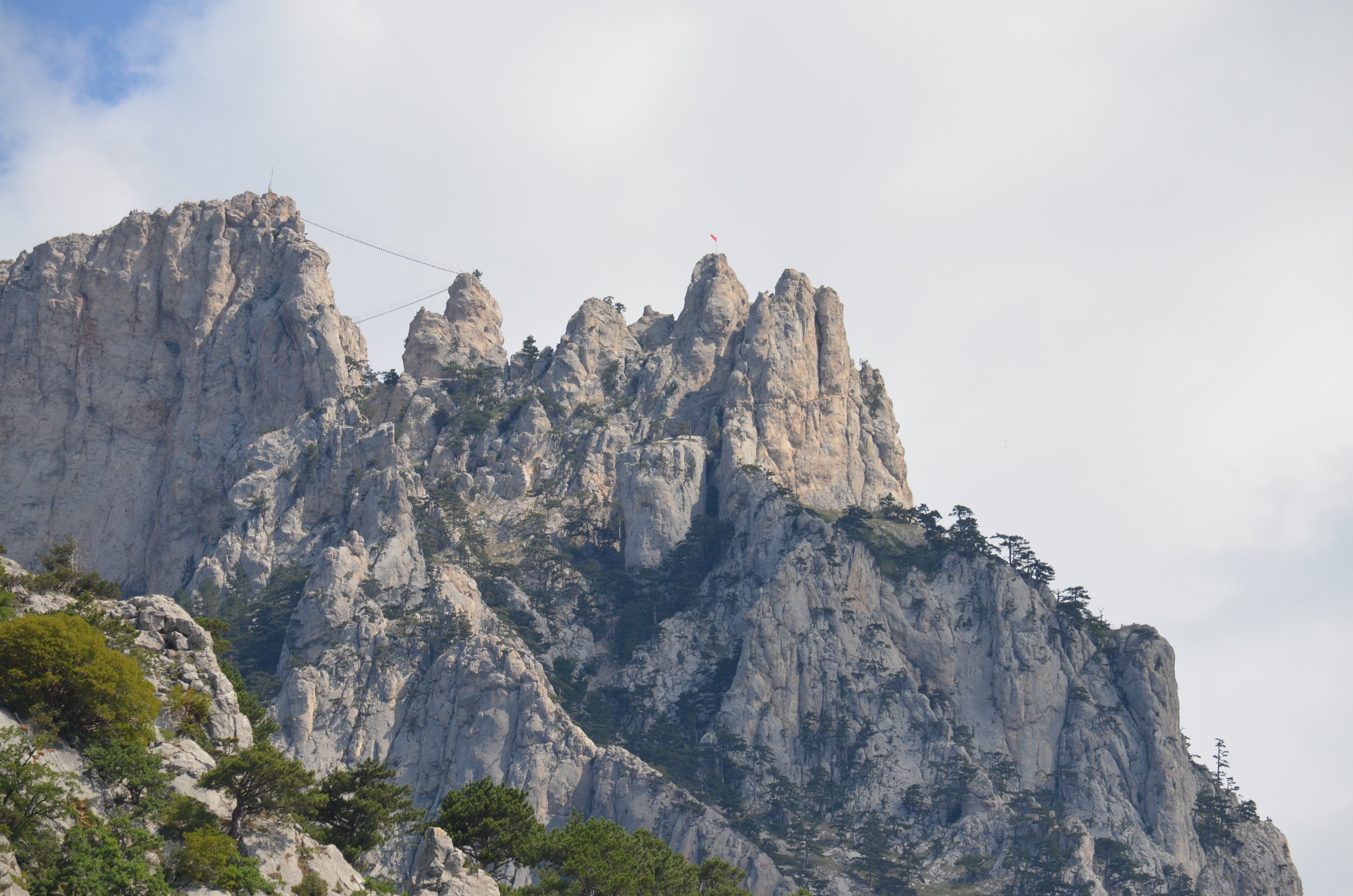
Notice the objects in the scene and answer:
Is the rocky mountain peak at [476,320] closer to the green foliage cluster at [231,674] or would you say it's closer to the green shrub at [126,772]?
the green foliage cluster at [231,674]

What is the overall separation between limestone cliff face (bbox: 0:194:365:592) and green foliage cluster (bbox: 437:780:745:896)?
262ft

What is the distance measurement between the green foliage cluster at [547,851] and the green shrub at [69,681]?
18030 mm

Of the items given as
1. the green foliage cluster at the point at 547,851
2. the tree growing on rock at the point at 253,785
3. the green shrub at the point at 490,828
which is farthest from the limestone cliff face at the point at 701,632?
the tree growing on rock at the point at 253,785

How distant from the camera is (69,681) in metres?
56.5

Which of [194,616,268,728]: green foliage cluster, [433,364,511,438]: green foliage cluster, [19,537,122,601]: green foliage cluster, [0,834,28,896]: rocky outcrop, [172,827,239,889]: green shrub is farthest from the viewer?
[433,364,511,438]: green foliage cluster

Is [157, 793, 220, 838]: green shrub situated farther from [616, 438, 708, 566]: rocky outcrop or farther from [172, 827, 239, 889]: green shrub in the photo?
[616, 438, 708, 566]: rocky outcrop

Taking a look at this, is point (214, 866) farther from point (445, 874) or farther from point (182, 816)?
point (445, 874)

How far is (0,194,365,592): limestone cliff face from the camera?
148 meters

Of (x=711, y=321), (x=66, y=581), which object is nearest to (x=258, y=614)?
(x=66, y=581)

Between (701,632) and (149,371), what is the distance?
68.9 m

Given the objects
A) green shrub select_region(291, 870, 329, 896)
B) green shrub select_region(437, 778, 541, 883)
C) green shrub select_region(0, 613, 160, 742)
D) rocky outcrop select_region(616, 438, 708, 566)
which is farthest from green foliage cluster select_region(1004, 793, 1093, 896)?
green shrub select_region(0, 613, 160, 742)

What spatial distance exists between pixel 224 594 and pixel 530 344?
5252 cm

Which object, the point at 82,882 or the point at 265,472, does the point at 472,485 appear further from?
the point at 82,882

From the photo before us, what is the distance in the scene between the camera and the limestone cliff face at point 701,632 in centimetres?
11444
